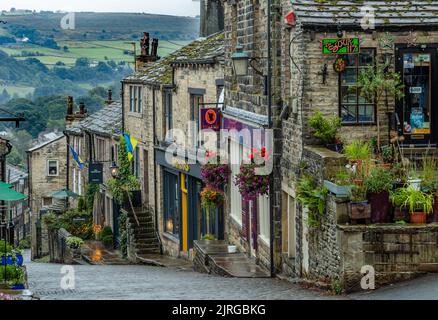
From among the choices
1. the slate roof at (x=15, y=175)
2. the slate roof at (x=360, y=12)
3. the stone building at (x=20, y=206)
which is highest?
the slate roof at (x=360, y=12)

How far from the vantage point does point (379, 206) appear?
17.4 m

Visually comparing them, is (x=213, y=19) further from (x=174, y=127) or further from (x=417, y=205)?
(x=417, y=205)

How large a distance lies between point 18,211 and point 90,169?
2284 inches

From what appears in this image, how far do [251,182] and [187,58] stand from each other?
1193 centimetres

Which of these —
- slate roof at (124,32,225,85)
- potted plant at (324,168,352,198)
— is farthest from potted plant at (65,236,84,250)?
potted plant at (324,168,352,198)

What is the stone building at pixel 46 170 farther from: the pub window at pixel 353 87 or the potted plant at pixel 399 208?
the potted plant at pixel 399 208

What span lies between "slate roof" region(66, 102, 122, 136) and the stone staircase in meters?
7.00

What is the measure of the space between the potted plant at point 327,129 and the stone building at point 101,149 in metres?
25.1

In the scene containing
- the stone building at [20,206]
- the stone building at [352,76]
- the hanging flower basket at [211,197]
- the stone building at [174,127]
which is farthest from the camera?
the stone building at [20,206]

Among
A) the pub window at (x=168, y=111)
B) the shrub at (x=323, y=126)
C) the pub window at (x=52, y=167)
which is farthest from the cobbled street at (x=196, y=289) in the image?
the pub window at (x=52, y=167)

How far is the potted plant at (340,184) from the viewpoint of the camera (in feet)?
56.5

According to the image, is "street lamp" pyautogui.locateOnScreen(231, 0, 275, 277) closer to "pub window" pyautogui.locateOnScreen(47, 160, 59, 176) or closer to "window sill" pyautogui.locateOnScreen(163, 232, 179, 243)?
"window sill" pyautogui.locateOnScreen(163, 232, 179, 243)
